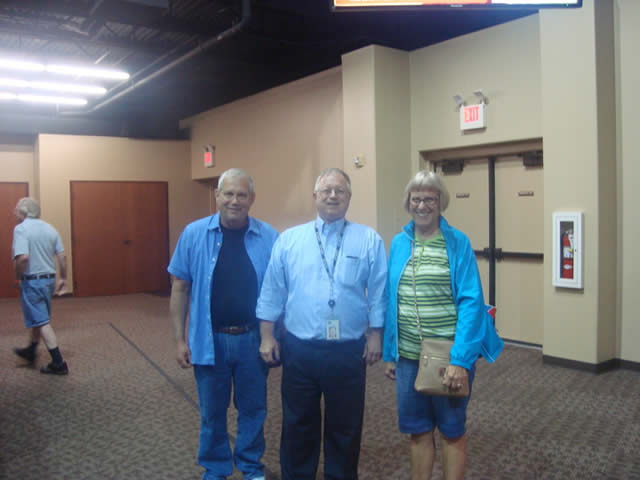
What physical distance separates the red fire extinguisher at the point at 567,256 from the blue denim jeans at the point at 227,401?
3131 mm

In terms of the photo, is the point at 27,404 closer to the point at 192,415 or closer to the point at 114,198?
the point at 192,415

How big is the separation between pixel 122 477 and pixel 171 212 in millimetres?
8107

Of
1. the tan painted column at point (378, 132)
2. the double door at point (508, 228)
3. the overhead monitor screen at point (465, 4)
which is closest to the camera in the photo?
the overhead monitor screen at point (465, 4)

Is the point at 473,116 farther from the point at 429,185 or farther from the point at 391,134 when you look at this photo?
the point at 429,185

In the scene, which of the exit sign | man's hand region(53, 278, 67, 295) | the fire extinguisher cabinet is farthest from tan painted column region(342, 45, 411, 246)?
man's hand region(53, 278, 67, 295)

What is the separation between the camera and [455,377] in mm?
2041

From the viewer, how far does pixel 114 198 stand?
10102mm

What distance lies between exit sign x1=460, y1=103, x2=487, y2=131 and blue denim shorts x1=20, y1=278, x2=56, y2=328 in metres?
4.28

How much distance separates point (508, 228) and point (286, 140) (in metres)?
3.45

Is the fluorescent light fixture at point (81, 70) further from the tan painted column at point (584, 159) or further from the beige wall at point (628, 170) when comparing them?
the beige wall at point (628, 170)

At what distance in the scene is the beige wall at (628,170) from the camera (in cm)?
457

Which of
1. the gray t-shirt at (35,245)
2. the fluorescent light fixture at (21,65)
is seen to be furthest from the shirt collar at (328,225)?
the fluorescent light fixture at (21,65)

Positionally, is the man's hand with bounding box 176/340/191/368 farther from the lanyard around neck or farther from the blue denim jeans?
the lanyard around neck

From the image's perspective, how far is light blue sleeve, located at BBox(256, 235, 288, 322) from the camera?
2.33 metres
